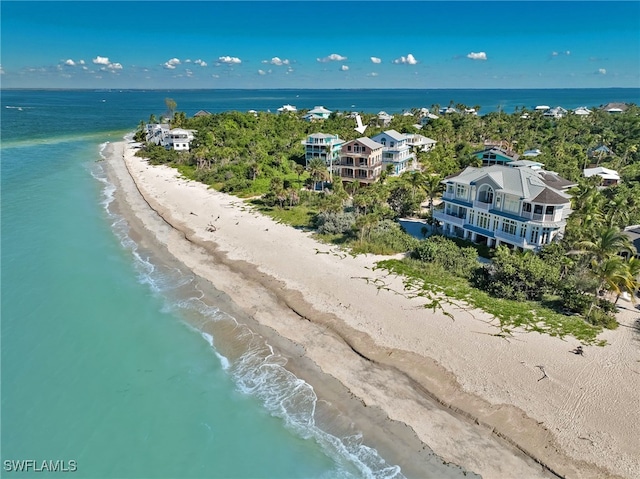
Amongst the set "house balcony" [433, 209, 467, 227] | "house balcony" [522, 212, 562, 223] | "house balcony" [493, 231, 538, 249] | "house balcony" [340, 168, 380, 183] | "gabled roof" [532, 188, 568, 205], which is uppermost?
"gabled roof" [532, 188, 568, 205]

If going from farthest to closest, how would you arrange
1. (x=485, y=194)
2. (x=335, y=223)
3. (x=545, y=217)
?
(x=335, y=223) → (x=485, y=194) → (x=545, y=217)

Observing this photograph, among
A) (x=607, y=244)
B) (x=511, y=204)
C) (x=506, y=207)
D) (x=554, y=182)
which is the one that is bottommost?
(x=607, y=244)

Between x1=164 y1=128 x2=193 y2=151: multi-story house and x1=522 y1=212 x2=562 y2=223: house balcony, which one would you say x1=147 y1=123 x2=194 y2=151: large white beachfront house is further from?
x1=522 y1=212 x2=562 y2=223: house balcony

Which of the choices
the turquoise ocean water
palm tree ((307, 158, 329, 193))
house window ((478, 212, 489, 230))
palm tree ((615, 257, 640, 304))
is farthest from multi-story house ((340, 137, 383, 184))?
palm tree ((615, 257, 640, 304))

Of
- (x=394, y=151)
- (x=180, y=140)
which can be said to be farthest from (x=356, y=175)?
(x=180, y=140)

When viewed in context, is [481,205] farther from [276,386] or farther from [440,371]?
[276,386]

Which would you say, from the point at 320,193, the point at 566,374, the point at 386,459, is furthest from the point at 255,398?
the point at 320,193

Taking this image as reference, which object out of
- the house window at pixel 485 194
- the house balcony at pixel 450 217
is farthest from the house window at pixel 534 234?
the house balcony at pixel 450 217
